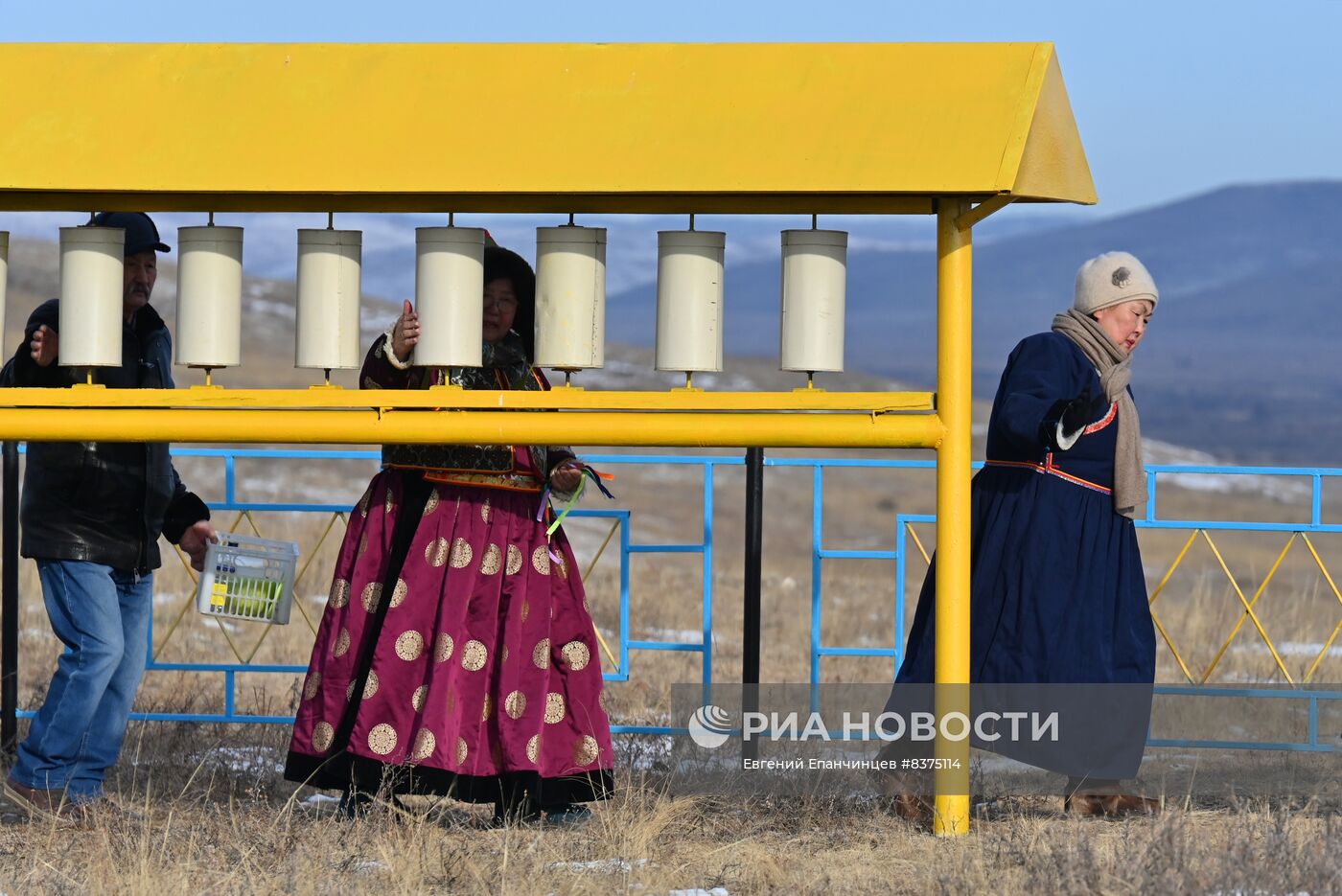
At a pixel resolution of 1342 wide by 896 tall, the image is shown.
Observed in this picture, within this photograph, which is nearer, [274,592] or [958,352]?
[958,352]

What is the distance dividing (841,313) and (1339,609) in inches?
391

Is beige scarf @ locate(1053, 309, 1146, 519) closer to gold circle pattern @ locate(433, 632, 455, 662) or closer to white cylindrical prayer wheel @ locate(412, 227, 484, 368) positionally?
white cylindrical prayer wheel @ locate(412, 227, 484, 368)

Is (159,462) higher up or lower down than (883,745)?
higher up

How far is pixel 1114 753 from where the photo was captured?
15.9ft

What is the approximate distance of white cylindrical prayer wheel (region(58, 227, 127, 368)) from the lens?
13.9 ft

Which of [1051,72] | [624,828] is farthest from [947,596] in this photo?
[1051,72]

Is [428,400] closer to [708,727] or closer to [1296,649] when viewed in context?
[708,727]

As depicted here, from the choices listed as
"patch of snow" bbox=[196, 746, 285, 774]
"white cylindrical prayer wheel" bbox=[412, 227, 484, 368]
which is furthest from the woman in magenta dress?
"patch of snow" bbox=[196, 746, 285, 774]

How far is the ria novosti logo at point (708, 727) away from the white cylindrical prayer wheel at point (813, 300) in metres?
1.83

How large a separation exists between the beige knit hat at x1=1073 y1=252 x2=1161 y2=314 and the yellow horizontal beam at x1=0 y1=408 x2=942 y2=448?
940 millimetres

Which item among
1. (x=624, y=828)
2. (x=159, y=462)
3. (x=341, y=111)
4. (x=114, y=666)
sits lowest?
(x=624, y=828)

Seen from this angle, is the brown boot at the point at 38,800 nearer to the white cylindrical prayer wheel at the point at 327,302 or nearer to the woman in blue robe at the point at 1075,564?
the white cylindrical prayer wheel at the point at 327,302

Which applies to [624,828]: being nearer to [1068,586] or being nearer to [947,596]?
[947,596]

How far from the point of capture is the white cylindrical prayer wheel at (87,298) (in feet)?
13.9
